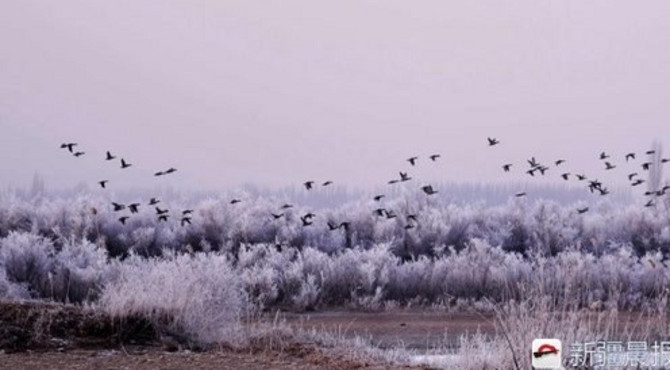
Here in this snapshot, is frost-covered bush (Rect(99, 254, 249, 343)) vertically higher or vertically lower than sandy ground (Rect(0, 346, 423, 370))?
higher

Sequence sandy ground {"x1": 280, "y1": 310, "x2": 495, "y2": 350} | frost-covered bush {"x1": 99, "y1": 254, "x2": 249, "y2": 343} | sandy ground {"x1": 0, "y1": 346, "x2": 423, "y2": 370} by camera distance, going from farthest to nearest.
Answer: sandy ground {"x1": 280, "y1": 310, "x2": 495, "y2": 350}, frost-covered bush {"x1": 99, "y1": 254, "x2": 249, "y2": 343}, sandy ground {"x1": 0, "y1": 346, "x2": 423, "y2": 370}

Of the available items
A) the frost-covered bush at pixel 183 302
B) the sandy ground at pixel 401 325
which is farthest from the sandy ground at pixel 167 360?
the sandy ground at pixel 401 325

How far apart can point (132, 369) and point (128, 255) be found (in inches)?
442

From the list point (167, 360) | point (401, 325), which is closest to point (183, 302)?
point (167, 360)

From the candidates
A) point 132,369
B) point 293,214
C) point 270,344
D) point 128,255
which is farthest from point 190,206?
point 132,369

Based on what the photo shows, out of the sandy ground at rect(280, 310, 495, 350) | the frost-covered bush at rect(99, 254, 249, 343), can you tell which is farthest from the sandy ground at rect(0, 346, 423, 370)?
the sandy ground at rect(280, 310, 495, 350)

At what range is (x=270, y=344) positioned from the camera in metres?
12.5

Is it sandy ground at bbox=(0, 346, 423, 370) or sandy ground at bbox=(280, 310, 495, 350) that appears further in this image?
sandy ground at bbox=(280, 310, 495, 350)

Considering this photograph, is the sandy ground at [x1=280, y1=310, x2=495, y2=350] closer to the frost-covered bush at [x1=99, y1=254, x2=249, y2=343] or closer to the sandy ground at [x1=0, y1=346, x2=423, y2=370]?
the frost-covered bush at [x1=99, y1=254, x2=249, y2=343]

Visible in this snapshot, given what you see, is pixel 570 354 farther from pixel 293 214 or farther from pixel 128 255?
pixel 293 214

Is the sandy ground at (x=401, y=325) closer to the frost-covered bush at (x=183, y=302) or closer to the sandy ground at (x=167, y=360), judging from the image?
the frost-covered bush at (x=183, y=302)

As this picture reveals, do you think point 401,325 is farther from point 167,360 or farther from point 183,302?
point 167,360

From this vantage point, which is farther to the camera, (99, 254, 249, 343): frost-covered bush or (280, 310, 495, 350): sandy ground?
(280, 310, 495, 350): sandy ground

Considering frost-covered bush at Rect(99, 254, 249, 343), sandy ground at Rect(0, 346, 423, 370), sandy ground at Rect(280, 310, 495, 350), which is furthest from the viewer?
sandy ground at Rect(280, 310, 495, 350)
